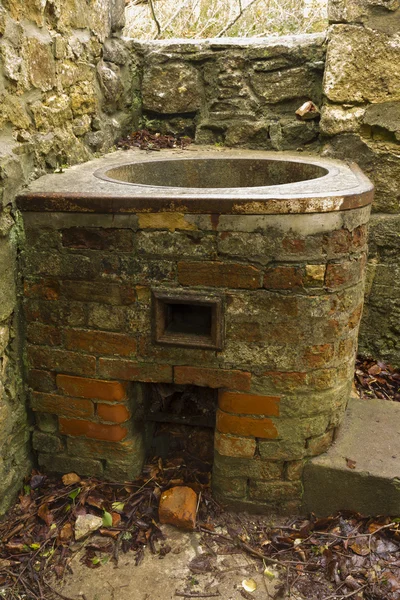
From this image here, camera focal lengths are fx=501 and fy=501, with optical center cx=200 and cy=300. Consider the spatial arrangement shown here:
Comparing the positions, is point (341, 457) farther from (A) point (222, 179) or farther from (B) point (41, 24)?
(B) point (41, 24)

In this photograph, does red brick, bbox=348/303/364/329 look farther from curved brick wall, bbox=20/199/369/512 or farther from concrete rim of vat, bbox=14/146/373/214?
concrete rim of vat, bbox=14/146/373/214

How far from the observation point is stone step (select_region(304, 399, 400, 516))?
6.22 ft

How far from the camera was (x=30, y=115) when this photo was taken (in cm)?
209

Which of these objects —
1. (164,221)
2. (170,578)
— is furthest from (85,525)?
(164,221)

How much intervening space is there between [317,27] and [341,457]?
4.24m

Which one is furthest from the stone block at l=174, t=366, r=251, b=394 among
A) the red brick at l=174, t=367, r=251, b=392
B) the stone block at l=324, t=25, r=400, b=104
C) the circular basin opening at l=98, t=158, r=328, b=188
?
the stone block at l=324, t=25, r=400, b=104

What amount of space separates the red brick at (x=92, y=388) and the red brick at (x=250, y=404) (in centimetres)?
40

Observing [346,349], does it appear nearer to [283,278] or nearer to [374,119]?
[283,278]

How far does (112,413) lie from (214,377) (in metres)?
0.45

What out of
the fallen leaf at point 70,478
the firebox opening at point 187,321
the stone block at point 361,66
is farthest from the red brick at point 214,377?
the stone block at point 361,66

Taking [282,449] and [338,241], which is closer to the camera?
[338,241]

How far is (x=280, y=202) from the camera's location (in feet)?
5.33

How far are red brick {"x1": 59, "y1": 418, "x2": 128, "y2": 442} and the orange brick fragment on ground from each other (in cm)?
30

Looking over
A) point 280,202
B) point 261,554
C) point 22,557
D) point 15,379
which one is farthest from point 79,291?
point 261,554
